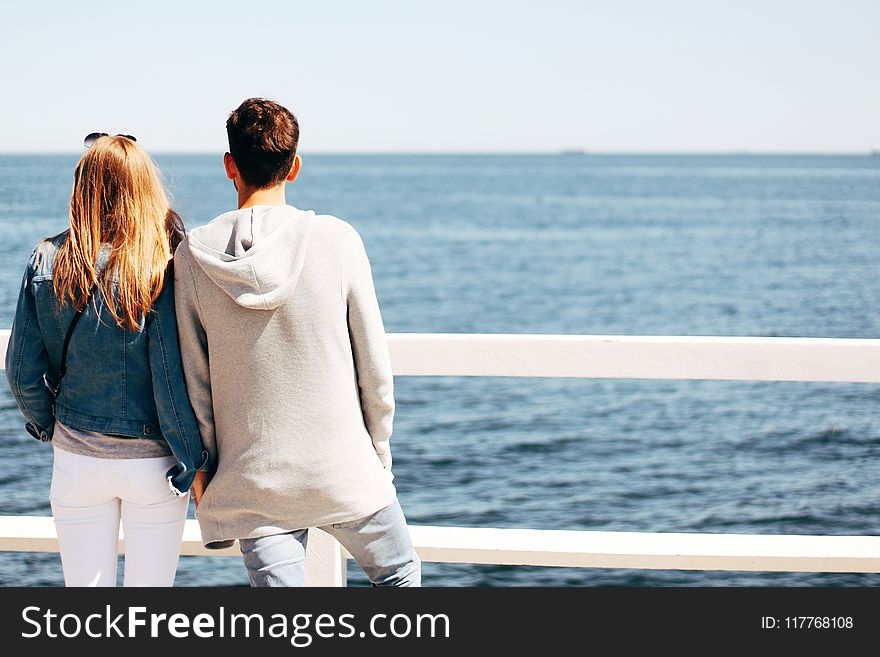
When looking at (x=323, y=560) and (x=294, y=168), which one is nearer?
(x=294, y=168)

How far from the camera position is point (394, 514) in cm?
196

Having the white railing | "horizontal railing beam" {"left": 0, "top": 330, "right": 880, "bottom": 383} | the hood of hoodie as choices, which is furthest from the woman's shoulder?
"horizontal railing beam" {"left": 0, "top": 330, "right": 880, "bottom": 383}

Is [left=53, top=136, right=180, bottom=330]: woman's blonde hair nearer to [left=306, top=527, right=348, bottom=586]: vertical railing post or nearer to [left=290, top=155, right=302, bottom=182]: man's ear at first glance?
[left=290, top=155, right=302, bottom=182]: man's ear

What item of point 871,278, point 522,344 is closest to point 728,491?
point 522,344

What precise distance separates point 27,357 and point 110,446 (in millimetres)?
249

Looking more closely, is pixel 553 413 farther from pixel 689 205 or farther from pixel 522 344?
pixel 689 205

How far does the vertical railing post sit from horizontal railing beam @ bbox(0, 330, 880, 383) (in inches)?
18.7

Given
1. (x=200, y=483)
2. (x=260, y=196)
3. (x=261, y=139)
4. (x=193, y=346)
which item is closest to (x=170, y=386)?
(x=193, y=346)

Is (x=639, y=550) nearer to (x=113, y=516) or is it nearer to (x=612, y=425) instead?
(x=113, y=516)

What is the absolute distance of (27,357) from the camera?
195cm

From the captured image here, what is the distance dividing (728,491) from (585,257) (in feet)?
96.3

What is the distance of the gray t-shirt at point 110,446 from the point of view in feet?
6.39

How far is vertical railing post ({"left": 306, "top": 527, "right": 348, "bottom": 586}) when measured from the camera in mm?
2469

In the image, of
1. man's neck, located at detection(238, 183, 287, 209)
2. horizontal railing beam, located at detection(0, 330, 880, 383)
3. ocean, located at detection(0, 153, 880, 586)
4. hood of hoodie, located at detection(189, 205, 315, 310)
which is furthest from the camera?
ocean, located at detection(0, 153, 880, 586)
